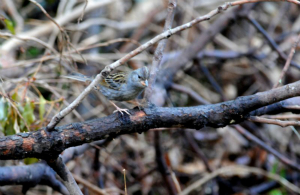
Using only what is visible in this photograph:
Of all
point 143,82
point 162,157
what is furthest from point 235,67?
point 143,82

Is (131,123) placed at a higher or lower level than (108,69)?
lower

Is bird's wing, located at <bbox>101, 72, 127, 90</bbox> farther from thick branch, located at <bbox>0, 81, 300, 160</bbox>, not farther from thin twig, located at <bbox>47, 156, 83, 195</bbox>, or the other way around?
thin twig, located at <bbox>47, 156, 83, 195</bbox>

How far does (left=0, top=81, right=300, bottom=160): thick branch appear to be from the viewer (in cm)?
224

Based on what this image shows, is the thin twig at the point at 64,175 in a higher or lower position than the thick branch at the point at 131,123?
lower

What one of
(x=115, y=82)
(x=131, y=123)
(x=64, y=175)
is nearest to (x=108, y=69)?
(x=131, y=123)

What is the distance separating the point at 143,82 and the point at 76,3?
14.8 feet

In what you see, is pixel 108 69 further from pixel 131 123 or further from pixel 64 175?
pixel 64 175

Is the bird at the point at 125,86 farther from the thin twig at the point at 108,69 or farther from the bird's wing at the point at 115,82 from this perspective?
the thin twig at the point at 108,69

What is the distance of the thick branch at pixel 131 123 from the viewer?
2.24m

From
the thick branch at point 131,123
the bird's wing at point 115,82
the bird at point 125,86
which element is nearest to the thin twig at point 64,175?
the thick branch at point 131,123

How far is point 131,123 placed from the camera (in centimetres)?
246

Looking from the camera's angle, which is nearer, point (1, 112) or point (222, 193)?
point (1, 112)

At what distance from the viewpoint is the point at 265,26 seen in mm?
7648

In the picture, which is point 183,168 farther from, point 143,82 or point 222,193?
point 143,82
